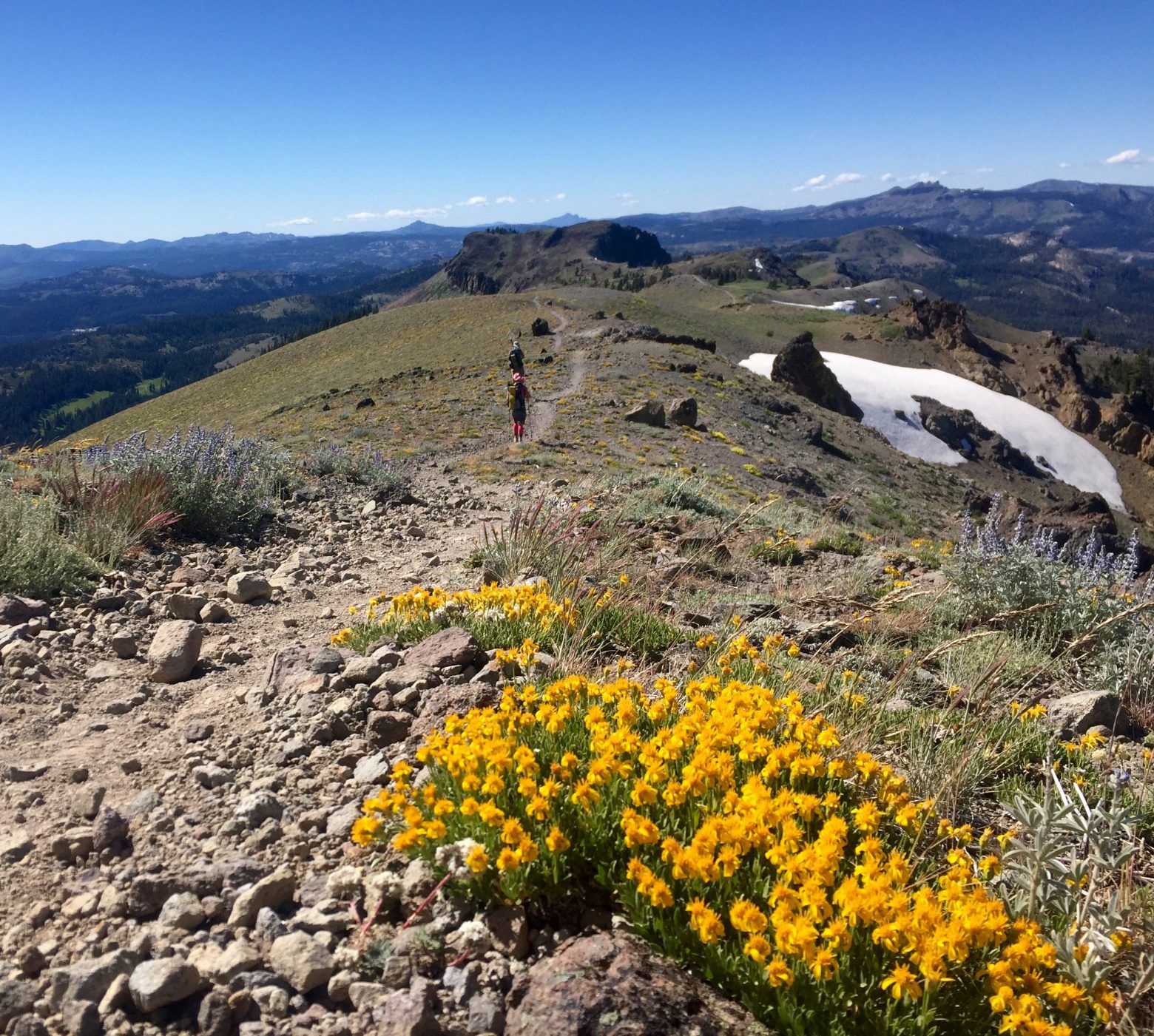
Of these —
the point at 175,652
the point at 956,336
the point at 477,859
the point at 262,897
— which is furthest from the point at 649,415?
the point at 956,336

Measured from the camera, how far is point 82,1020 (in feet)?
6.73

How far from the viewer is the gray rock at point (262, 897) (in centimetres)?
238

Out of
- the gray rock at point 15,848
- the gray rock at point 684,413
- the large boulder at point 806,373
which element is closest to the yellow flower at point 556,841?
the gray rock at point 15,848

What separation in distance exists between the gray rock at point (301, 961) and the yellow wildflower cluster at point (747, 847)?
0.97 ft

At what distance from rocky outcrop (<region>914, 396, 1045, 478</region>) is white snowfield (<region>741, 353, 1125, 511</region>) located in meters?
0.61

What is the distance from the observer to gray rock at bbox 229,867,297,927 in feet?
7.80

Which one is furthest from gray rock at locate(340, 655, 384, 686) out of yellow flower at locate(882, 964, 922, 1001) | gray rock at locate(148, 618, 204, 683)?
yellow flower at locate(882, 964, 922, 1001)

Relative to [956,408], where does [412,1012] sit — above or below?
above

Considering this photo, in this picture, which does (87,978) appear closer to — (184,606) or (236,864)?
(236,864)

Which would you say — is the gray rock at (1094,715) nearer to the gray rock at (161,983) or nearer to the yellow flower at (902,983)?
the yellow flower at (902,983)

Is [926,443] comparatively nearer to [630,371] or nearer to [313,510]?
[630,371]

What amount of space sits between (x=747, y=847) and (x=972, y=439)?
153 feet

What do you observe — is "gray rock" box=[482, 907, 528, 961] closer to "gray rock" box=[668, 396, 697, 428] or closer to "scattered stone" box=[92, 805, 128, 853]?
"scattered stone" box=[92, 805, 128, 853]

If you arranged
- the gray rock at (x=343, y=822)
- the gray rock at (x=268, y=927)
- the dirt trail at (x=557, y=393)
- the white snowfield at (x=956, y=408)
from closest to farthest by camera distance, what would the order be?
1. the gray rock at (x=268, y=927)
2. the gray rock at (x=343, y=822)
3. the dirt trail at (x=557, y=393)
4. the white snowfield at (x=956, y=408)
